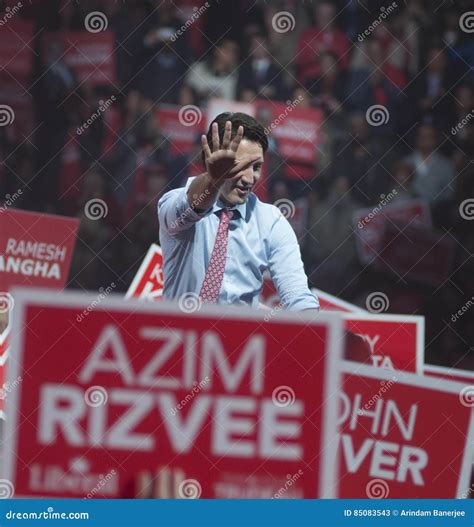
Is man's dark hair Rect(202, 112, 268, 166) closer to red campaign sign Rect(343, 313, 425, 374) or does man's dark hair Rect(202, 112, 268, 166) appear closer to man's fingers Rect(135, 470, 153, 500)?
man's fingers Rect(135, 470, 153, 500)

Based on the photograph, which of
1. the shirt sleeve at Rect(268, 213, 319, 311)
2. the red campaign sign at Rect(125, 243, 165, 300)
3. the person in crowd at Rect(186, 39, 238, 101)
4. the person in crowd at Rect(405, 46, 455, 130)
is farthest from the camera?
the person in crowd at Rect(405, 46, 455, 130)

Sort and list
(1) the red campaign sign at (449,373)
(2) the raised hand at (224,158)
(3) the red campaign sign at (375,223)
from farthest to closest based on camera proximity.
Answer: (3) the red campaign sign at (375,223), (1) the red campaign sign at (449,373), (2) the raised hand at (224,158)

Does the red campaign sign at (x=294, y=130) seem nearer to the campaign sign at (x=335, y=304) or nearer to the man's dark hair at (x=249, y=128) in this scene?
the campaign sign at (x=335, y=304)

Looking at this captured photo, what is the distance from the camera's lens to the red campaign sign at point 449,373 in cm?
429

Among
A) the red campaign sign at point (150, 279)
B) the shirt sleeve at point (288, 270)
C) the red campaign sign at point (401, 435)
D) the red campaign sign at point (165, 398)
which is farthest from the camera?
the red campaign sign at point (150, 279)

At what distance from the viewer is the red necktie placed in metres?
3.03

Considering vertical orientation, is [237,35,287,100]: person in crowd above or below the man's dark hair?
above

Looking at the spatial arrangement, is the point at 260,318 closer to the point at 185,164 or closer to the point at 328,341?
the point at 328,341

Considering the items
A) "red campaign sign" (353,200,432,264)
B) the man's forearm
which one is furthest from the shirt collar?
"red campaign sign" (353,200,432,264)

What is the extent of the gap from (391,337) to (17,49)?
2273 mm

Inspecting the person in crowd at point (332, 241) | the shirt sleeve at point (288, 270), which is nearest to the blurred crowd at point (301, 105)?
the person in crowd at point (332, 241)

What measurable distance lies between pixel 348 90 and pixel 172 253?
2.72 meters

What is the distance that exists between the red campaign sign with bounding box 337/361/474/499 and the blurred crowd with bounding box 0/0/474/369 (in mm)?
1709

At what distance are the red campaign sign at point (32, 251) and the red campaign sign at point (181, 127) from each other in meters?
0.79
